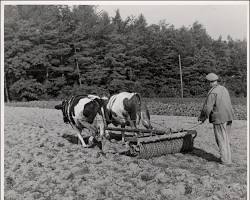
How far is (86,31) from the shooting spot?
922 inches

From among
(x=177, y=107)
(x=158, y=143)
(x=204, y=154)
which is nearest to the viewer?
(x=158, y=143)

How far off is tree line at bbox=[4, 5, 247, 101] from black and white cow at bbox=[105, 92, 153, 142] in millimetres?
5077

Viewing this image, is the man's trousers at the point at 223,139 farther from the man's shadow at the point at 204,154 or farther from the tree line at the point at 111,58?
the tree line at the point at 111,58

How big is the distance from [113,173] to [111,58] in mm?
16170

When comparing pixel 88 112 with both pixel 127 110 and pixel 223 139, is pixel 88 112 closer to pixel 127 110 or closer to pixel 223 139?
pixel 127 110

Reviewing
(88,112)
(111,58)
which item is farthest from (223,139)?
(111,58)

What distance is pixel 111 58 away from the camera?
22219 millimetres

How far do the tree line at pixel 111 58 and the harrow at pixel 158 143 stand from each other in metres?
6.76

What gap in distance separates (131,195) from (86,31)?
19.1 metres

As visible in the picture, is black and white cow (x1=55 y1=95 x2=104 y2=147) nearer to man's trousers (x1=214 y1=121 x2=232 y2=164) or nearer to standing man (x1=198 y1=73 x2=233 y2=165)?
standing man (x1=198 y1=73 x2=233 y2=165)

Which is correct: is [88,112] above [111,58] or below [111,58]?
below

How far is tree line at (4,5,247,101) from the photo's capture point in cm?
1498

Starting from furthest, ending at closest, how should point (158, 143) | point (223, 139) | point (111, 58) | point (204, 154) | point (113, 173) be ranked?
point (111, 58) < point (204, 154) < point (158, 143) < point (223, 139) < point (113, 173)

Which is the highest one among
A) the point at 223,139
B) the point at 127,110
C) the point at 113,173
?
the point at 127,110
